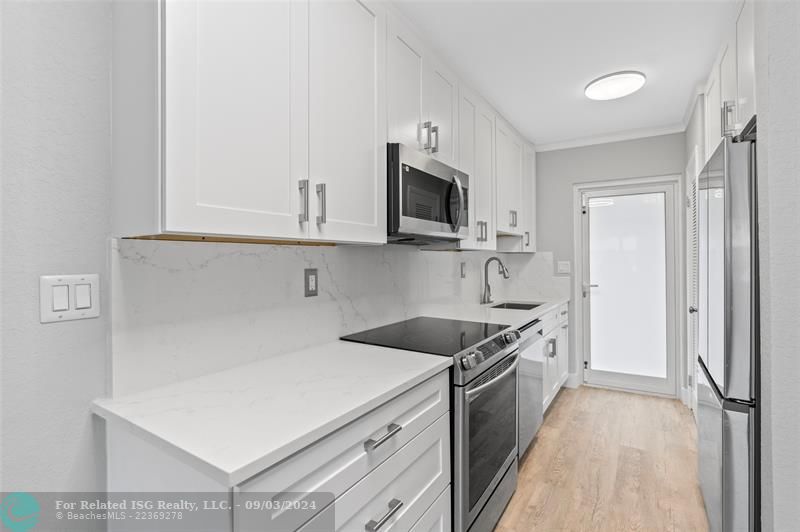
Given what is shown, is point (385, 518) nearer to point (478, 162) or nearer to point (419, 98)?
point (419, 98)

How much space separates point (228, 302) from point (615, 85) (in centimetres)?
260

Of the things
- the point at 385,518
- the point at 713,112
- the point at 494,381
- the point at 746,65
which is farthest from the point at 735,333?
the point at 713,112

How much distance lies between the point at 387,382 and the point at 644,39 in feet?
7.19

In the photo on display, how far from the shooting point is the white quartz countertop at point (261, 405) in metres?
0.83

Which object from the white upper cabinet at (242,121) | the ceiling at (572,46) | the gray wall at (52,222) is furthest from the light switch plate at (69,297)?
the ceiling at (572,46)

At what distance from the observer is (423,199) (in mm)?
1854

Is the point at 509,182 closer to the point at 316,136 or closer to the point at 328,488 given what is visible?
the point at 316,136

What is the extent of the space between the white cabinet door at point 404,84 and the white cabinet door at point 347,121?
7cm

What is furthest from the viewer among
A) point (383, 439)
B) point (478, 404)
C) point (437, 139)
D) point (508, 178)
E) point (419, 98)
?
point (508, 178)

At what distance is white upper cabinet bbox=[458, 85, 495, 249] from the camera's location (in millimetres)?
2441

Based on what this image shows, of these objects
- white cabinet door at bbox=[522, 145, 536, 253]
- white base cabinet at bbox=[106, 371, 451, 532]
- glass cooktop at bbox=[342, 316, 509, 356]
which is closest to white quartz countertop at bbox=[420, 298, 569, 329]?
glass cooktop at bbox=[342, 316, 509, 356]

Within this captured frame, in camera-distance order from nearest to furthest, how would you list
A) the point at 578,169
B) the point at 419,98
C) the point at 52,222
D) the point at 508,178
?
the point at 52,222 < the point at 419,98 < the point at 508,178 < the point at 578,169

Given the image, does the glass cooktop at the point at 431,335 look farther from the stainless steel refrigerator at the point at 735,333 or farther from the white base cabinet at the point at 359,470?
the stainless steel refrigerator at the point at 735,333

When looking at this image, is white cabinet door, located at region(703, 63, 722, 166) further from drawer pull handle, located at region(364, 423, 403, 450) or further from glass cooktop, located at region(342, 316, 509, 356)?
drawer pull handle, located at region(364, 423, 403, 450)
